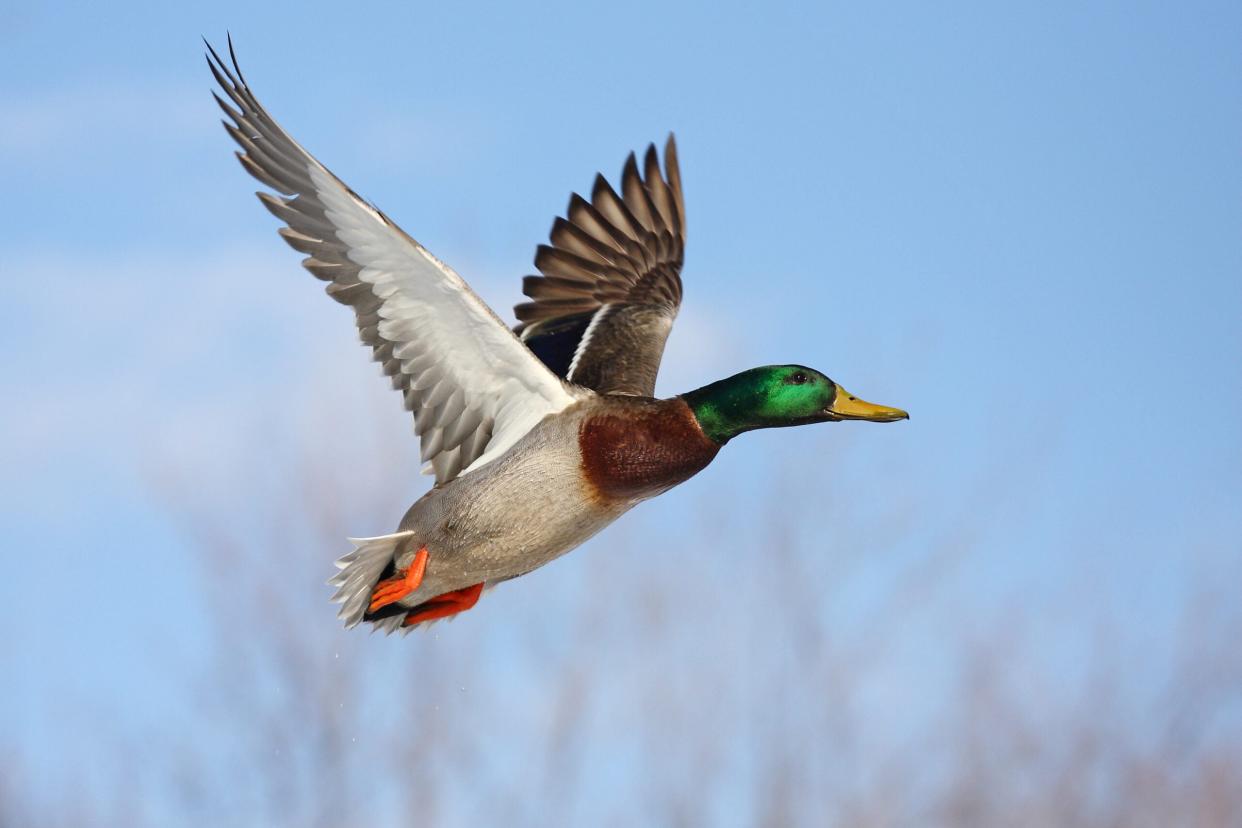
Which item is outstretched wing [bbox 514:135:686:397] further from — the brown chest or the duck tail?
the duck tail

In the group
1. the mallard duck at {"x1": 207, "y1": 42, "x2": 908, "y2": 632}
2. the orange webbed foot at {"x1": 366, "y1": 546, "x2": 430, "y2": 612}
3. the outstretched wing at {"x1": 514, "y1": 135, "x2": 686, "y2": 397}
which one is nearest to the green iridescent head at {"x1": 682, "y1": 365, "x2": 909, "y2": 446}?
the mallard duck at {"x1": 207, "y1": 42, "x2": 908, "y2": 632}

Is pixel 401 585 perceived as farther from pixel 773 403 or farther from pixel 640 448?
pixel 773 403

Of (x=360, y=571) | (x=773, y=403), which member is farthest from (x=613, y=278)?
(x=360, y=571)

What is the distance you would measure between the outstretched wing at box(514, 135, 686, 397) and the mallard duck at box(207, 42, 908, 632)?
3.99 feet

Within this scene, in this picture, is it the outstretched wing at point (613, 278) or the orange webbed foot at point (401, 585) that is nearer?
the orange webbed foot at point (401, 585)

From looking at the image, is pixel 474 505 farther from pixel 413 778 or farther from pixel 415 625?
pixel 413 778

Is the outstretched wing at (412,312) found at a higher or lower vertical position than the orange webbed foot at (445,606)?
higher

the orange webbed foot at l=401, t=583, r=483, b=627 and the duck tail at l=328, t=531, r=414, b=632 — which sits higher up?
the duck tail at l=328, t=531, r=414, b=632

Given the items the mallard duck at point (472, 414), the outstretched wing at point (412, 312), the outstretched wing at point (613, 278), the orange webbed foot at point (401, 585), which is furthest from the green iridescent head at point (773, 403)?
the orange webbed foot at point (401, 585)

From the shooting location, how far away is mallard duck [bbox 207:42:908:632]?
711cm

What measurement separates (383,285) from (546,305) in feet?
8.16

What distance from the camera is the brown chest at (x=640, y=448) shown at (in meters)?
7.24

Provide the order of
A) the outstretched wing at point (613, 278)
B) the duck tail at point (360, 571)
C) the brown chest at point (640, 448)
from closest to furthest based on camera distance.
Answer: the brown chest at point (640, 448) < the duck tail at point (360, 571) < the outstretched wing at point (613, 278)

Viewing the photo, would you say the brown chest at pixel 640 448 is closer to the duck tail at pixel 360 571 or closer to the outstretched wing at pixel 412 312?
the outstretched wing at pixel 412 312
